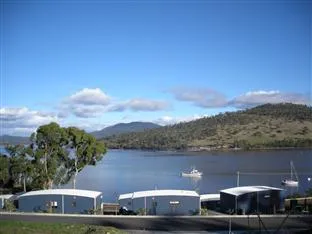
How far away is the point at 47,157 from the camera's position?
44062mm

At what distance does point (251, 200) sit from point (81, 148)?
755 inches

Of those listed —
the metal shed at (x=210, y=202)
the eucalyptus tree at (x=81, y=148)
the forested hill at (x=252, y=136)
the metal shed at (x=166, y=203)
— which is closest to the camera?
the metal shed at (x=166, y=203)

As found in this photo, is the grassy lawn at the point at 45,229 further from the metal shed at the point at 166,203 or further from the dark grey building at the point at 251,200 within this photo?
the dark grey building at the point at 251,200

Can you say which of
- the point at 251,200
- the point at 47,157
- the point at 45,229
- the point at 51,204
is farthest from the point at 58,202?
the point at 47,157

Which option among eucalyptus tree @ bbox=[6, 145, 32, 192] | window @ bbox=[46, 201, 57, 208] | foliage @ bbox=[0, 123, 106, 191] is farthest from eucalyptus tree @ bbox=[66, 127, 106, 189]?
window @ bbox=[46, 201, 57, 208]

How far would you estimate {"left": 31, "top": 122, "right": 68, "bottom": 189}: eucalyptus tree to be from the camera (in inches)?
1708

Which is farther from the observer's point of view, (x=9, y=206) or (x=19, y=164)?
(x=19, y=164)

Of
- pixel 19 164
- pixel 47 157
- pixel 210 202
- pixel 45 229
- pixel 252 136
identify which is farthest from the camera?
pixel 252 136

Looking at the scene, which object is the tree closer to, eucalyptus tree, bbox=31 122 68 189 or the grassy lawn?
eucalyptus tree, bbox=31 122 68 189

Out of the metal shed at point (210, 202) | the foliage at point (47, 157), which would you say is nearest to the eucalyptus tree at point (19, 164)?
the foliage at point (47, 157)

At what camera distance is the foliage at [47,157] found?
4338cm

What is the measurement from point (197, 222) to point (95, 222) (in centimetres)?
521

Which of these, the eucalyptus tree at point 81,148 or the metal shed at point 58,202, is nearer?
the metal shed at point 58,202

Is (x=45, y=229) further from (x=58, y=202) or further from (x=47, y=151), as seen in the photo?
(x=47, y=151)
